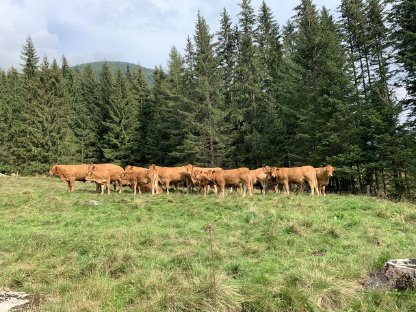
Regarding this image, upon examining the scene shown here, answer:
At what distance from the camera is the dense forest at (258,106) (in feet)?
83.3

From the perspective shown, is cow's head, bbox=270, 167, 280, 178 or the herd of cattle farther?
cow's head, bbox=270, 167, 280, 178

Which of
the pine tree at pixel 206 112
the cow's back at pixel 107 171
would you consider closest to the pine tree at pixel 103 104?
the pine tree at pixel 206 112

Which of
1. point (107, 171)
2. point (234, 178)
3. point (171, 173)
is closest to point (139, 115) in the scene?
point (171, 173)

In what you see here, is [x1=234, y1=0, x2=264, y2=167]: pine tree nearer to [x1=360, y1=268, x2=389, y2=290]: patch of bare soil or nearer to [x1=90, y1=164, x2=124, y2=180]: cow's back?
[x1=90, y1=164, x2=124, y2=180]: cow's back

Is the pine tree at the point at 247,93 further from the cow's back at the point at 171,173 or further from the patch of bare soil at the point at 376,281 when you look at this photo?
the patch of bare soil at the point at 376,281

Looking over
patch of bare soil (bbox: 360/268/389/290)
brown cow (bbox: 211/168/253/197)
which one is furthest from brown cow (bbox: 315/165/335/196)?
patch of bare soil (bbox: 360/268/389/290)

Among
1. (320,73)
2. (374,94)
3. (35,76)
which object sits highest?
(35,76)

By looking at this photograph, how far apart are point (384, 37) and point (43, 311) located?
32.1 metres

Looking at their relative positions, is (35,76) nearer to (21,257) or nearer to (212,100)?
(212,100)

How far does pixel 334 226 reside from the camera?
11.1m

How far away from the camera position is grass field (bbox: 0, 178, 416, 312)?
604 cm

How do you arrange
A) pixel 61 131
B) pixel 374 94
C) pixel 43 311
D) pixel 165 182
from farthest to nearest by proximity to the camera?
pixel 61 131 → pixel 374 94 → pixel 165 182 → pixel 43 311

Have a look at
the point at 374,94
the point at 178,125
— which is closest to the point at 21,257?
the point at 374,94

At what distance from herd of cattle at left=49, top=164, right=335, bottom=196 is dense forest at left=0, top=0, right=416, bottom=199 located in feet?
15.5
